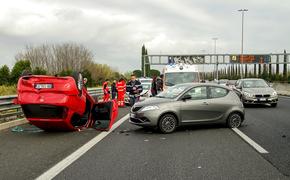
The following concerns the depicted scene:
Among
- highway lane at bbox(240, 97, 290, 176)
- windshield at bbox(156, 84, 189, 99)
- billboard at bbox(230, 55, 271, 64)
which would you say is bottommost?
highway lane at bbox(240, 97, 290, 176)

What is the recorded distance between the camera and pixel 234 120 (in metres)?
12.2

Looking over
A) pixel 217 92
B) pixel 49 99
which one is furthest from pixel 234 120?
pixel 49 99

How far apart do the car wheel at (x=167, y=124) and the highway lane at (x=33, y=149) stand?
71.5 inches

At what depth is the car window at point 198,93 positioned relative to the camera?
11.7 metres

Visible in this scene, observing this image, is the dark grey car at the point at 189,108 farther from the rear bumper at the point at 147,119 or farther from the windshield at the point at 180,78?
the windshield at the point at 180,78

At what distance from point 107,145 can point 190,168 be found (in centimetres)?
292

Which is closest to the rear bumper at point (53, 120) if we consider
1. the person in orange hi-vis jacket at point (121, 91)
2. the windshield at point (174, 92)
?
the windshield at point (174, 92)

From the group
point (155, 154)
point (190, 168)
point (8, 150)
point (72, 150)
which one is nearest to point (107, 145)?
point (72, 150)

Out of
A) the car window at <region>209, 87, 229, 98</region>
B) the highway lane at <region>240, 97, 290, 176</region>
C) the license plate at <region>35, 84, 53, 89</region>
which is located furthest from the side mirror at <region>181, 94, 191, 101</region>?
the license plate at <region>35, 84, 53, 89</region>

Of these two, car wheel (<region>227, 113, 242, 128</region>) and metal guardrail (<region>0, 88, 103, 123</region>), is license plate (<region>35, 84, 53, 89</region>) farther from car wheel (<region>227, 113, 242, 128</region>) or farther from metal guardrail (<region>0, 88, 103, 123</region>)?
car wheel (<region>227, 113, 242, 128</region>)

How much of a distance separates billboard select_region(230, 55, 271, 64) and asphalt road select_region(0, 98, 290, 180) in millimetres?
54258

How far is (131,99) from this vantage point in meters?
20.1

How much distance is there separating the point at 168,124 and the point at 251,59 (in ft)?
186

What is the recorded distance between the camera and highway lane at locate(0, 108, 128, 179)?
6.67 metres
